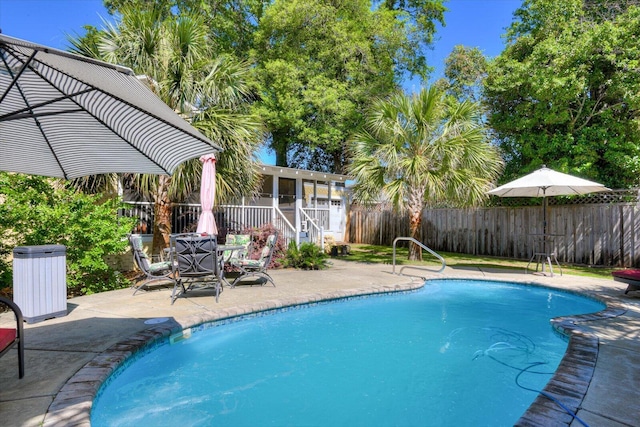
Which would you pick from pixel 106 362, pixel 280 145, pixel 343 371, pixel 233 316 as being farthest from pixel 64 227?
pixel 280 145

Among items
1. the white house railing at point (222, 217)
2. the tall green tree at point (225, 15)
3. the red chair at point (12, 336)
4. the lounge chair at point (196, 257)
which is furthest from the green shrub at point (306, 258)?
the tall green tree at point (225, 15)

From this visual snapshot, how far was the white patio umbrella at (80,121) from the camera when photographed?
2.70 m

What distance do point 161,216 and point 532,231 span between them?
12.5m

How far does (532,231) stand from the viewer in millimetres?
13344

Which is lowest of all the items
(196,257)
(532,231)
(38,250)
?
(196,257)

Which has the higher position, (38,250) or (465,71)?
(465,71)

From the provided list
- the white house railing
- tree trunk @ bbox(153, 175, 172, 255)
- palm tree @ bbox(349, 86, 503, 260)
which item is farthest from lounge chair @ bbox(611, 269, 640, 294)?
tree trunk @ bbox(153, 175, 172, 255)

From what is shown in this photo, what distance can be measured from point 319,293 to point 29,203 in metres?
5.63

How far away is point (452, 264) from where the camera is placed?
469 inches

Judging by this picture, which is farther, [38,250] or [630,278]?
[630,278]

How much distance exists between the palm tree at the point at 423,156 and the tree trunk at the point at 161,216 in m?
5.70

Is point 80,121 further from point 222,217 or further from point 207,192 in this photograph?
point 222,217

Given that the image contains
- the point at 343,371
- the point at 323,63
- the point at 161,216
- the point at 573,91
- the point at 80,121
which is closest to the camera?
the point at 80,121

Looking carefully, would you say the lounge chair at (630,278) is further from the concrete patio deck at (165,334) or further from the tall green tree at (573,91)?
the tall green tree at (573,91)
